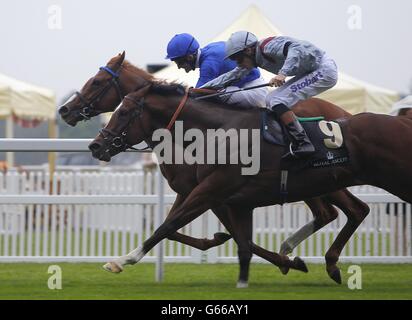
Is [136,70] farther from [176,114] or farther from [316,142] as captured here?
[316,142]

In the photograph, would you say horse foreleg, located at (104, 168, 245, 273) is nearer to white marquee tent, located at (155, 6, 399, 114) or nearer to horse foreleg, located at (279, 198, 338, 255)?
horse foreleg, located at (279, 198, 338, 255)

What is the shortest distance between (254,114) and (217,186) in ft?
2.20

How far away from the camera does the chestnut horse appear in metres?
7.86

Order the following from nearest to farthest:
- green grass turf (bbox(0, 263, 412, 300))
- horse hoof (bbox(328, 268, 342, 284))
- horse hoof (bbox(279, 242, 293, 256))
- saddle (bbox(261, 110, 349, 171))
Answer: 1. green grass turf (bbox(0, 263, 412, 300))
2. saddle (bbox(261, 110, 349, 171))
3. horse hoof (bbox(328, 268, 342, 284))
4. horse hoof (bbox(279, 242, 293, 256))

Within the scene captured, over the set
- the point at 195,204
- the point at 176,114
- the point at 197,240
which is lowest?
the point at 197,240

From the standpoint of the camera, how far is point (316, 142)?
26.3 ft

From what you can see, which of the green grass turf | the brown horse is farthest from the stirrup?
the green grass turf

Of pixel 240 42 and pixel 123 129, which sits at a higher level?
pixel 240 42

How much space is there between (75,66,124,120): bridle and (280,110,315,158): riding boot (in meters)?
1.53

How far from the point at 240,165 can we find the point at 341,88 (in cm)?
796

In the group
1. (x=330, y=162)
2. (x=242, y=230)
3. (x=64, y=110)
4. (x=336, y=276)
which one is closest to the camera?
(x=330, y=162)

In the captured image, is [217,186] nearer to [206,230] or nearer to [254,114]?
[254,114]

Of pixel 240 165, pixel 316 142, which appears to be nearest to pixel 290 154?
pixel 316 142

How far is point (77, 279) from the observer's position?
8.92 meters
